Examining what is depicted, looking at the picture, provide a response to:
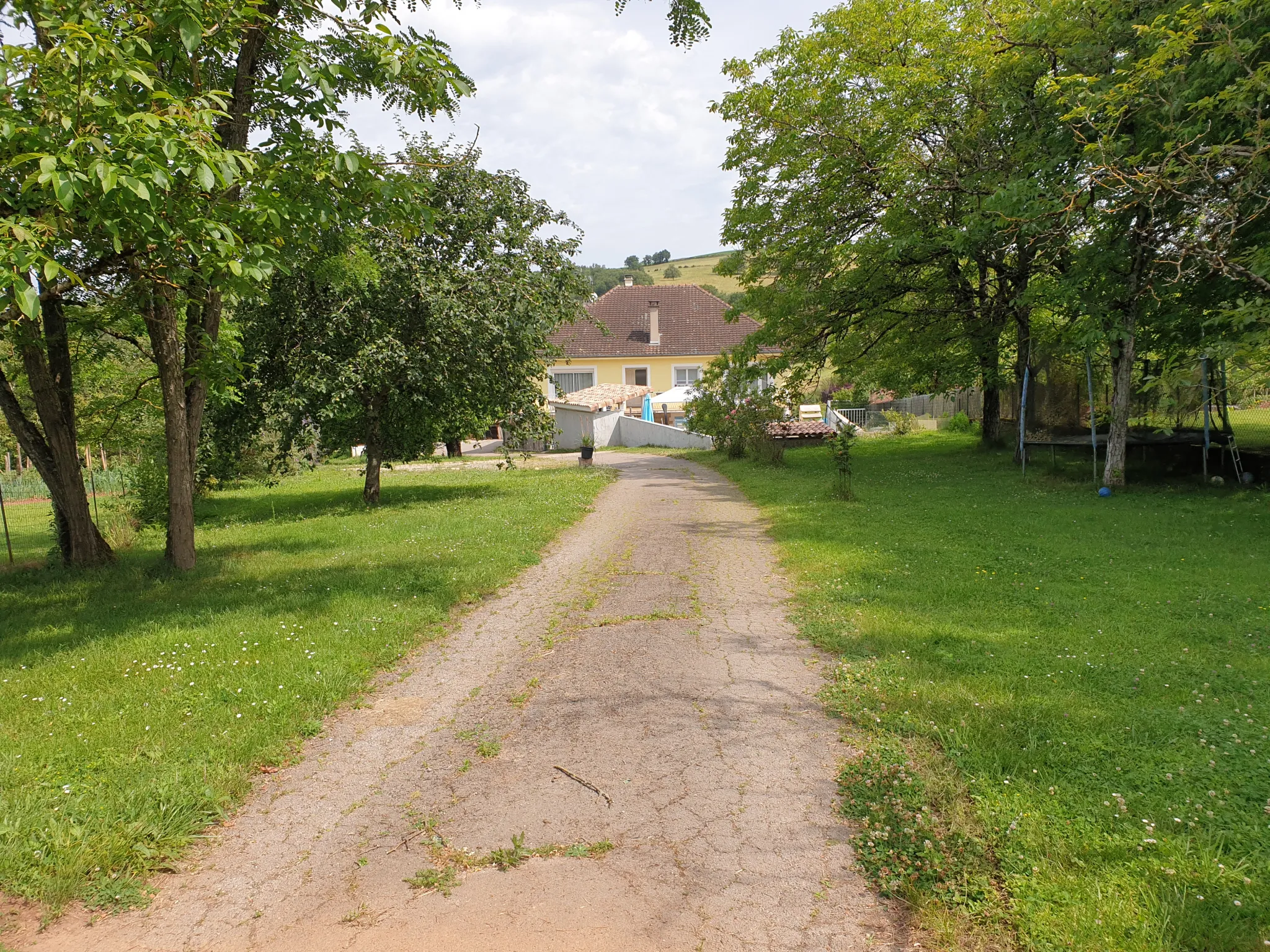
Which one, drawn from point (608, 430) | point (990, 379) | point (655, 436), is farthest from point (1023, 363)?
point (608, 430)

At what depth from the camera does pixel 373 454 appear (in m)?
16.5

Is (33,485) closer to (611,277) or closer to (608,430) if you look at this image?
(608,430)

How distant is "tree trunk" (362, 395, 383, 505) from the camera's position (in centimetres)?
1606

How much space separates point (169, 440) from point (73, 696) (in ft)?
12.6

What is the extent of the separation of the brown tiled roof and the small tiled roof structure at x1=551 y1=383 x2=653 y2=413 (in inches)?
135

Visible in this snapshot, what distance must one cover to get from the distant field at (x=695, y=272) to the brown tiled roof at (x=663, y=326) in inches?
1628

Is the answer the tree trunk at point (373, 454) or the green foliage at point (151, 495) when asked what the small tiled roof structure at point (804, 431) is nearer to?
the tree trunk at point (373, 454)

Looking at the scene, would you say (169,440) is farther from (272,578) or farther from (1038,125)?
(1038,125)

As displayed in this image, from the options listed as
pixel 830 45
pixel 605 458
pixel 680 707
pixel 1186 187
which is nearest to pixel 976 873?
pixel 680 707

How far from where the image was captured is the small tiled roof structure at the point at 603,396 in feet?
122

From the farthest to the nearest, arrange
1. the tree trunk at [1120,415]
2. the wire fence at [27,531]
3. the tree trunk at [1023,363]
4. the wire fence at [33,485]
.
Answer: the wire fence at [33,485] → the tree trunk at [1023,363] → the tree trunk at [1120,415] → the wire fence at [27,531]

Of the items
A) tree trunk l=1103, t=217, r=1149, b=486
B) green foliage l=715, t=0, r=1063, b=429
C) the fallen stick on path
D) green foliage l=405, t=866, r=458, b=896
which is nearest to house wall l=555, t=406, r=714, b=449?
green foliage l=715, t=0, r=1063, b=429

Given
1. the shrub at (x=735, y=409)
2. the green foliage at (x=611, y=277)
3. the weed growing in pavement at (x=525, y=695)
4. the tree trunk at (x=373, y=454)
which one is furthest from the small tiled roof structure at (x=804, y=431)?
the green foliage at (x=611, y=277)

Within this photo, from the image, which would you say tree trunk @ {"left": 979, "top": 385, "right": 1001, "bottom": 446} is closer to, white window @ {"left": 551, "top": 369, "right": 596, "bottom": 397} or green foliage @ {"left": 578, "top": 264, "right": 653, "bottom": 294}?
white window @ {"left": 551, "top": 369, "right": 596, "bottom": 397}
